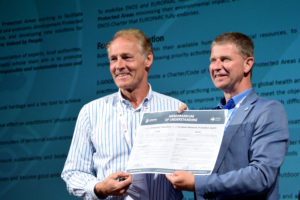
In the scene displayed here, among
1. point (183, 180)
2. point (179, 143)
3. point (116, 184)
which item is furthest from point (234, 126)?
point (116, 184)

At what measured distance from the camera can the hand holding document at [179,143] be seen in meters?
2.53

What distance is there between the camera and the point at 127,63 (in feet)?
9.81

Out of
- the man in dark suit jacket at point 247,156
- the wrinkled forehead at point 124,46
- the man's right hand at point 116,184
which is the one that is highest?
the wrinkled forehead at point 124,46

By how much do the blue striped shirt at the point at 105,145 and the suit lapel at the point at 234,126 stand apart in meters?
0.43

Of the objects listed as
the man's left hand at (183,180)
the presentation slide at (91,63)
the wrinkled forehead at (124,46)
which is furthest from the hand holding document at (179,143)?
Result: the presentation slide at (91,63)

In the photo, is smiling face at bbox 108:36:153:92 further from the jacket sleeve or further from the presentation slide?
the presentation slide

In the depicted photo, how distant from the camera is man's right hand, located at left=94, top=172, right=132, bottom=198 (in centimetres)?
260

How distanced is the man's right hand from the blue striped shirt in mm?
122

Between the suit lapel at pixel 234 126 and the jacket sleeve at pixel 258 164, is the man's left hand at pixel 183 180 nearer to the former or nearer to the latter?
the jacket sleeve at pixel 258 164

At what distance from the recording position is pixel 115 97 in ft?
10.2

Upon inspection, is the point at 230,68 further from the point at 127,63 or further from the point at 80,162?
the point at 80,162

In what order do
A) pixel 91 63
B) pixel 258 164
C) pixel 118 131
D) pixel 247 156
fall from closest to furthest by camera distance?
pixel 258 164
pixel 247 156
pixel 118 131
pixel 91 63

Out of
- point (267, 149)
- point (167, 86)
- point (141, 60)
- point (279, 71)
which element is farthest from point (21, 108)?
point (267, 149)

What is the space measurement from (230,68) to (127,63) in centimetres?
62
